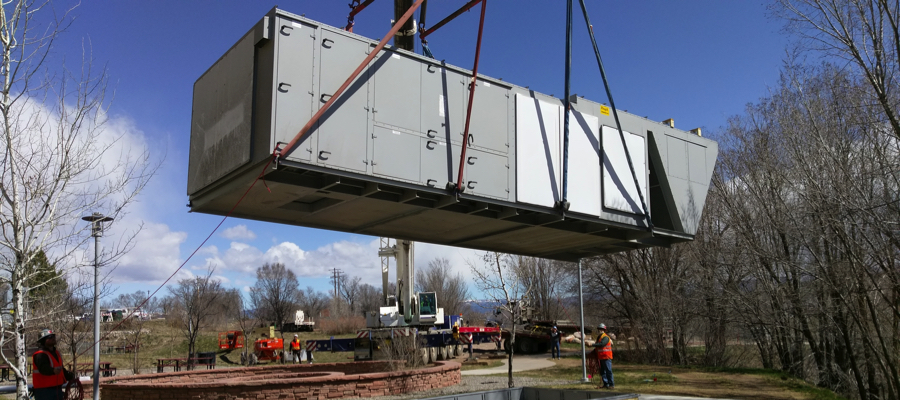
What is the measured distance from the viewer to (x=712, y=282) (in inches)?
1036

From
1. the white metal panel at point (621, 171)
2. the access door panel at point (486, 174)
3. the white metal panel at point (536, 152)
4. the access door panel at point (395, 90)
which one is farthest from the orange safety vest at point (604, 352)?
the access door panel at point (395, 90)

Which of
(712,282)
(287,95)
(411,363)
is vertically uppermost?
(287,95)

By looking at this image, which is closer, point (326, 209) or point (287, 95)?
point (287, 95)

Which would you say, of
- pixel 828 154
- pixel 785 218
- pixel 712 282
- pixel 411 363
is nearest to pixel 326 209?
pixel 411 363

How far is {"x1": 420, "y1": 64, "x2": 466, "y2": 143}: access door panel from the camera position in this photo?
27.1 ft

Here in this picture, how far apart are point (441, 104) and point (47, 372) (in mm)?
7934

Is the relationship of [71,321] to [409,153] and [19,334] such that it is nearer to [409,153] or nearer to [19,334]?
[19,334]

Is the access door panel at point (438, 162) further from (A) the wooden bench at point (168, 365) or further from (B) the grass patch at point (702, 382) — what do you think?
(A) the wooden bench at point (168, 365)

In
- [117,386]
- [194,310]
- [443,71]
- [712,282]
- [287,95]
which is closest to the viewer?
[287,95]

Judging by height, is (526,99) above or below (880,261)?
above

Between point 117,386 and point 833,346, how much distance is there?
22328mm

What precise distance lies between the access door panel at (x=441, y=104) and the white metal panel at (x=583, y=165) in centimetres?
218

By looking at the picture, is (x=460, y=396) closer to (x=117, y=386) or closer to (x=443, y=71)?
(x=443, y=71)

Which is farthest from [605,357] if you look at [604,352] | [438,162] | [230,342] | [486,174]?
[230,342]
